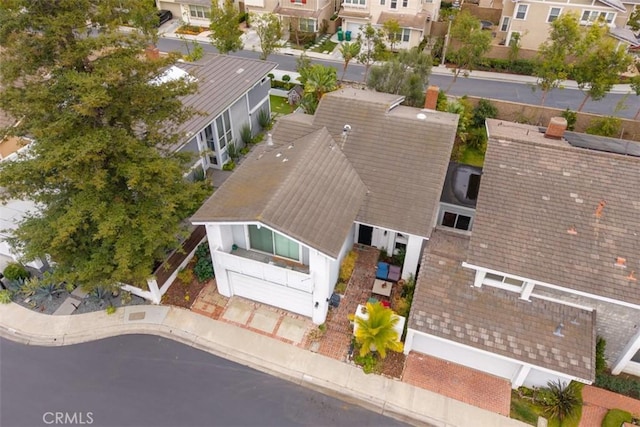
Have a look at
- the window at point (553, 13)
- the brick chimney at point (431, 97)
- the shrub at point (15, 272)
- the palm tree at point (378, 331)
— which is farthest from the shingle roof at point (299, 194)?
the window at point (553, 13)

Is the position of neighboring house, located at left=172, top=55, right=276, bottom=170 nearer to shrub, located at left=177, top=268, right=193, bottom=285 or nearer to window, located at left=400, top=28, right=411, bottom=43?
shrub, located at left=177, top=268, right=193, bottom=285

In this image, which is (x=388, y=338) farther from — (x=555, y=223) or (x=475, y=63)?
(x=475, y=63)

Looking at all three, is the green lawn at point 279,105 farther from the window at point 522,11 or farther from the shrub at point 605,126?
the window at point 522,11

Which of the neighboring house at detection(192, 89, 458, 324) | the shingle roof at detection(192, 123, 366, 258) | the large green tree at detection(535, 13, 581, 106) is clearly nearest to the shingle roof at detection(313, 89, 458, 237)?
the neighboring house at detection(192, 89, 458, 324)

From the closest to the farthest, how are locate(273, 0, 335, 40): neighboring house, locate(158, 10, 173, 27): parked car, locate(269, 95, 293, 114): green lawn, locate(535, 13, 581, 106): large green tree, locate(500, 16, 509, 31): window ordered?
1. locate(535, 13, 581, 106): large green tree
2. locate(269, 95, 293, 114): green lawn
3. locate(500, 16, 509, 31): window
4. locate(273, 0, 335, 40): neighboring house
5. locate(158, 10, 173, 27): parked car

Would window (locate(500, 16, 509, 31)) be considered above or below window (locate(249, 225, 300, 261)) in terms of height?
above

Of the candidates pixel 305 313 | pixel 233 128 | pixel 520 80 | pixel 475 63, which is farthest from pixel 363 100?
pixel 520 80
